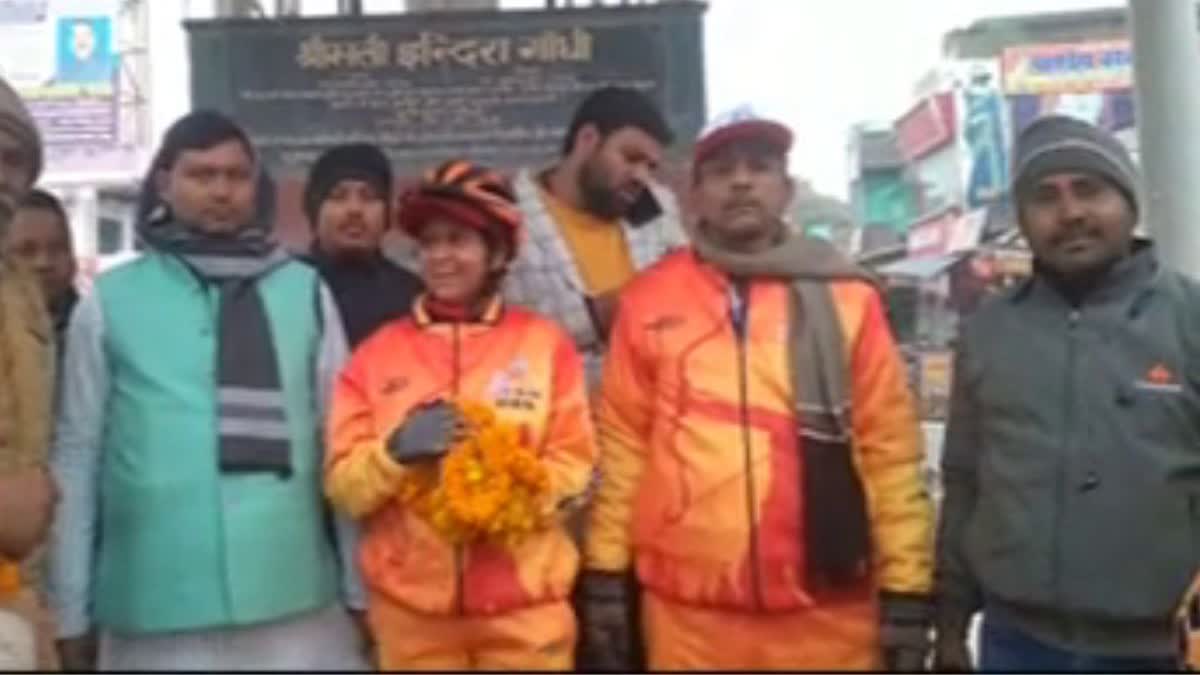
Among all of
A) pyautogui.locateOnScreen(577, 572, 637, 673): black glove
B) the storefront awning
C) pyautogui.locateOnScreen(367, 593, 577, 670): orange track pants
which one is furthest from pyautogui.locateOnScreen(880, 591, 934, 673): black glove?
the storefront awning

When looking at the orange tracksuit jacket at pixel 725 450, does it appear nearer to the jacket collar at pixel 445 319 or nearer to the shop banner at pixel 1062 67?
the jacket collar at pixel 445 319

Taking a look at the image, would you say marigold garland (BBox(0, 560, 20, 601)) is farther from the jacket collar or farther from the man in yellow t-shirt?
the man in yellow t-shirt

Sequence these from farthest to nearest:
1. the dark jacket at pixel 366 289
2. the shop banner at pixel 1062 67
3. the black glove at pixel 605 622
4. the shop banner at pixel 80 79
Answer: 1. the shop banner at pixel 80 79
2. the shop banner at pixel 1062 67
3. the dark jacket at pixel 366 289
4. the black glove at pixel 605 622

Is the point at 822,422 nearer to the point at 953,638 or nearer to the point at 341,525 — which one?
the point at 953,638

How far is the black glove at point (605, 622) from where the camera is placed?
377cm

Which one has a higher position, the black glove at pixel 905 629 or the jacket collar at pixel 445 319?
the jacket collar at pixel 445 319

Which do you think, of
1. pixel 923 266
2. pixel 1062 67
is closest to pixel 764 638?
pixel 923 266

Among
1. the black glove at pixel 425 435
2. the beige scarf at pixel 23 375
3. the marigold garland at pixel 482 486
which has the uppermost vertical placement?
the beige scarf at pixel 23 375


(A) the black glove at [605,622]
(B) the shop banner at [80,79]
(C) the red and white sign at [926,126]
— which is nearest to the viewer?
(A) the black glove at [605,622]

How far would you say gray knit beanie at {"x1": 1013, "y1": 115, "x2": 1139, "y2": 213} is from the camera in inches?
144

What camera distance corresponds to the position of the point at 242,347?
380 cm

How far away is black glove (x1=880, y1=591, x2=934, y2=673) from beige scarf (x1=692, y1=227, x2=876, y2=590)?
87 millimetres

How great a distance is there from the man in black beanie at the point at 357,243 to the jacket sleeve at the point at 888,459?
1.12 metres

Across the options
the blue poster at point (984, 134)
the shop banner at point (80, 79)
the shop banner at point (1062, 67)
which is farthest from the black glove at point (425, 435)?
the shop banner at point (80, 79)
